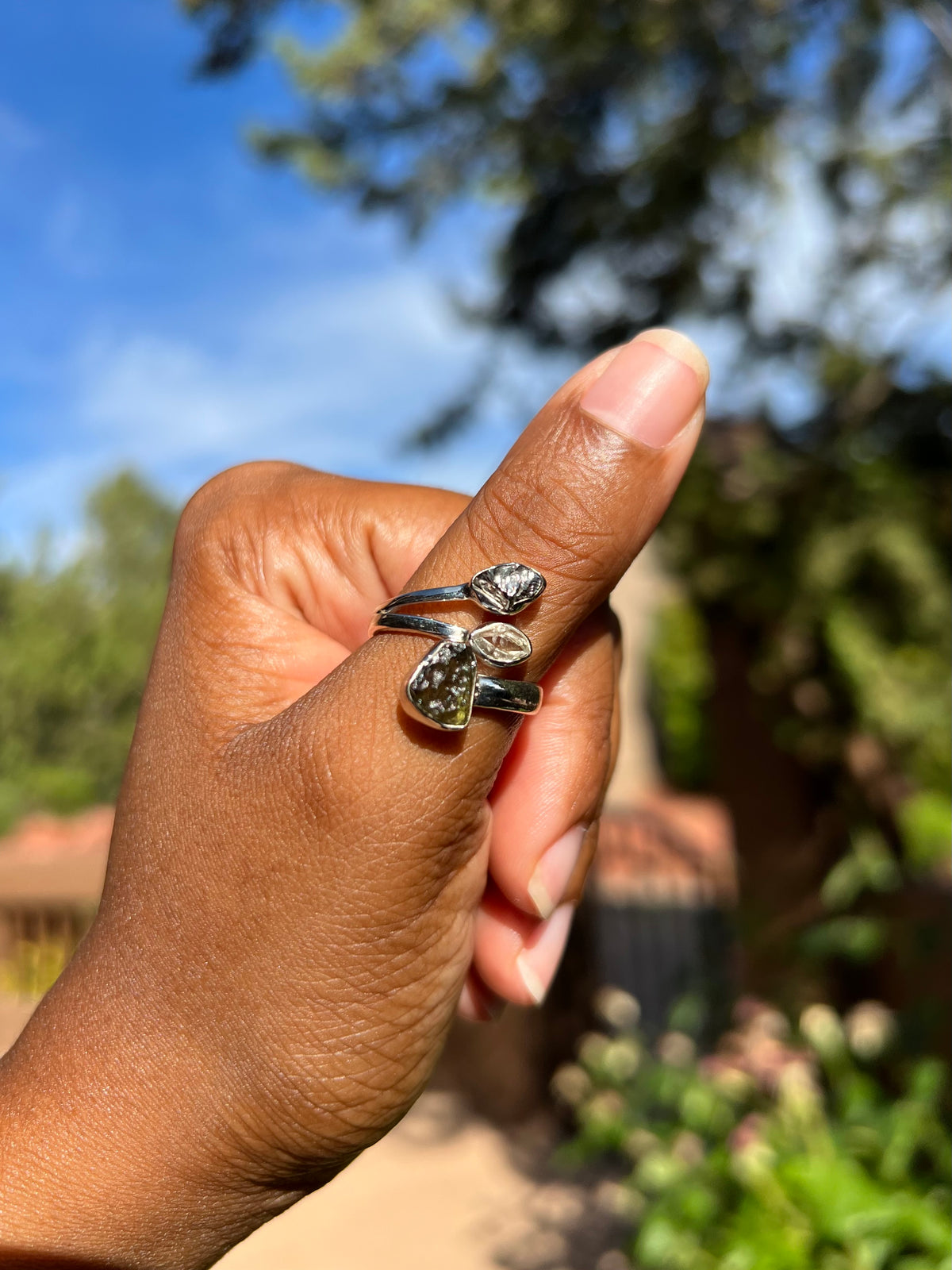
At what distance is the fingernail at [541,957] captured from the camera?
146 cm

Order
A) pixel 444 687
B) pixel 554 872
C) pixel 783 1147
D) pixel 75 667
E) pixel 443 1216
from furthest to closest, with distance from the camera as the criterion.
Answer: pixel 443 1216 → pixel 75 667 → pixel 783 1147 → pixel 554 872 → pixel 444 687

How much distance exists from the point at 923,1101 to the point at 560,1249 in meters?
2.26

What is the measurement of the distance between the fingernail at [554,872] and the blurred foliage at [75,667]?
2.20m

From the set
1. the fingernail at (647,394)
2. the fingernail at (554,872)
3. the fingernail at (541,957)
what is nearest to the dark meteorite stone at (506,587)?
the fingernail at (647,394)

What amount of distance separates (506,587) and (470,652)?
0.08m

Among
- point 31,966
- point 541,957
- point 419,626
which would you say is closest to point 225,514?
point 419,626

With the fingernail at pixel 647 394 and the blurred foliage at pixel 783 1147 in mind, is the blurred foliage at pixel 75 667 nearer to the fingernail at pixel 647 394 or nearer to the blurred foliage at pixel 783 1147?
the blurred foliage at pixel 783 1147

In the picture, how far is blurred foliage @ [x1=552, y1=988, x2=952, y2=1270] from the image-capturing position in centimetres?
286

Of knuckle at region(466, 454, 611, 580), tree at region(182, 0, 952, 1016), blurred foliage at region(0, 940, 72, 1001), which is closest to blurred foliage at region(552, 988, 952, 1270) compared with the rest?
tree at region(182, 0, 952, 1016)

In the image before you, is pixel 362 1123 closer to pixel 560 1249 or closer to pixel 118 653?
pixel 118 653

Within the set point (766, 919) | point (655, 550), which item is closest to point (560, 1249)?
point (766, 919)

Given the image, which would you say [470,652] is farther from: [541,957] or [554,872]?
[541,957]

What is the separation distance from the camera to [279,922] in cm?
115

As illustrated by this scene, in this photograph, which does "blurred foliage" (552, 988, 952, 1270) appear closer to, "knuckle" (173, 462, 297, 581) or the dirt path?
the dirt path
